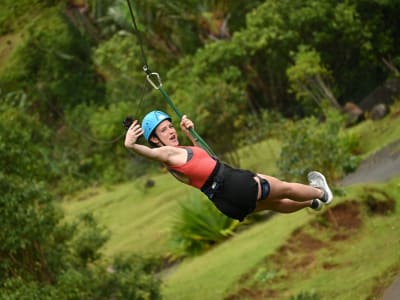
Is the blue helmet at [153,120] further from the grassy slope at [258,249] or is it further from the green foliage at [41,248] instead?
the grassy slope at [258,249]

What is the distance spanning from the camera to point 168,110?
88.1ft

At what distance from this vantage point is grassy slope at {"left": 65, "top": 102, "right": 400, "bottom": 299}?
37.4 ft

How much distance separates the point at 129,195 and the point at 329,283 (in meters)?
17.1

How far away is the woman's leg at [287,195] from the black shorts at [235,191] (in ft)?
0.67

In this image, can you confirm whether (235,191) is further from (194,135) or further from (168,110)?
(168,110)

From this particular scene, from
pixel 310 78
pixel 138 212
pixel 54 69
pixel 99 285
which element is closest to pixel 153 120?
pixel 99 285

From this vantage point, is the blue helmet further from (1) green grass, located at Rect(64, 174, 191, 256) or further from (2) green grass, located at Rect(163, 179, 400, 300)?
(1) green grass, located at Rect(64, 174, 191, 256)

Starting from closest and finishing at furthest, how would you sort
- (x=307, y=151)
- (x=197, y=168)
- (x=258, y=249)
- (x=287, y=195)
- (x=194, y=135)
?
1. (x=197, y=168)
2. (x=194, y=135)
3. (x=287, y=195)
4. (x=307, y=151)
5. (x=258, y=249)

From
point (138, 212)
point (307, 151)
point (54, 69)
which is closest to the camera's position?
point (307, 151)

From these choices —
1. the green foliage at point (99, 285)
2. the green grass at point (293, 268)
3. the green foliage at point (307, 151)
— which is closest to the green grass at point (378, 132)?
the green grass at point (293, 268)

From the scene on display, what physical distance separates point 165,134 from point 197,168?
0.38m

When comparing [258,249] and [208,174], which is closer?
[208,174]

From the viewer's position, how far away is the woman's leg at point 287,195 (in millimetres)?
7258

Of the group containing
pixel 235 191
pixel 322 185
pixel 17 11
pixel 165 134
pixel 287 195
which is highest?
pixel 17 11
